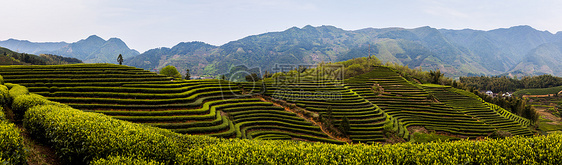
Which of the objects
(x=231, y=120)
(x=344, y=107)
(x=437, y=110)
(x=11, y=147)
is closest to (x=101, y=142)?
(x=11, y=147)

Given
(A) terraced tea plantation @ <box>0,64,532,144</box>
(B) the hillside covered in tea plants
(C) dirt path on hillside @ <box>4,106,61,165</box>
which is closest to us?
(B) the hillside covered in tea plants

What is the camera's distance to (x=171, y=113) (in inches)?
981

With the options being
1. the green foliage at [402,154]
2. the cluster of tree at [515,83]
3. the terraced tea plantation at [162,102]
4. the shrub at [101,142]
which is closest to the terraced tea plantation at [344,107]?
the terraced tea plantation at [162,102]

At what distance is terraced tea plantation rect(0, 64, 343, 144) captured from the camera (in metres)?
23.8

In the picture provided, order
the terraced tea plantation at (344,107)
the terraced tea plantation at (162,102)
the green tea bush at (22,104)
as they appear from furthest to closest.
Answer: the terraced tea plantation at (344,107)
the terraced tea plantation at (162,102)
the green tea bush at (22,104)

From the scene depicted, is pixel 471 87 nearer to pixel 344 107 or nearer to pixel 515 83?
pixel 344 107

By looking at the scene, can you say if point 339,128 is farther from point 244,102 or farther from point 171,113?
point 171,113

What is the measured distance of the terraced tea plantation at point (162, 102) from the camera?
23.8 meters

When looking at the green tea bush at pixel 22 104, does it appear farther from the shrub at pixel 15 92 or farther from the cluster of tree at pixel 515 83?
the cluster of tree at pixel 515 83

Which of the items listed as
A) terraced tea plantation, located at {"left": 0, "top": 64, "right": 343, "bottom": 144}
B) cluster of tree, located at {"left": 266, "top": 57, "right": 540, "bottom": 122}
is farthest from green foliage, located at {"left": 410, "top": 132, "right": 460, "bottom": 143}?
cluster of tree, located at {"left": 266, "top": 57, "right": 540, "bottom": 122}

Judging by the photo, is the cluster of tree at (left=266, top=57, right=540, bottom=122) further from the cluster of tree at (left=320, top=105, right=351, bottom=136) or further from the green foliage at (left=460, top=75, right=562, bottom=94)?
the cluster of tree at (left=320, top=105, right=351, bottom=136)

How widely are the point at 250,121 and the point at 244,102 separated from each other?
5831 mm

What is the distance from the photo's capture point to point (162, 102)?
27703 mm

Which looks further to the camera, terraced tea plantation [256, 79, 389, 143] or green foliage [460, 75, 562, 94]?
green foliage [460, 75, 562, 94]
